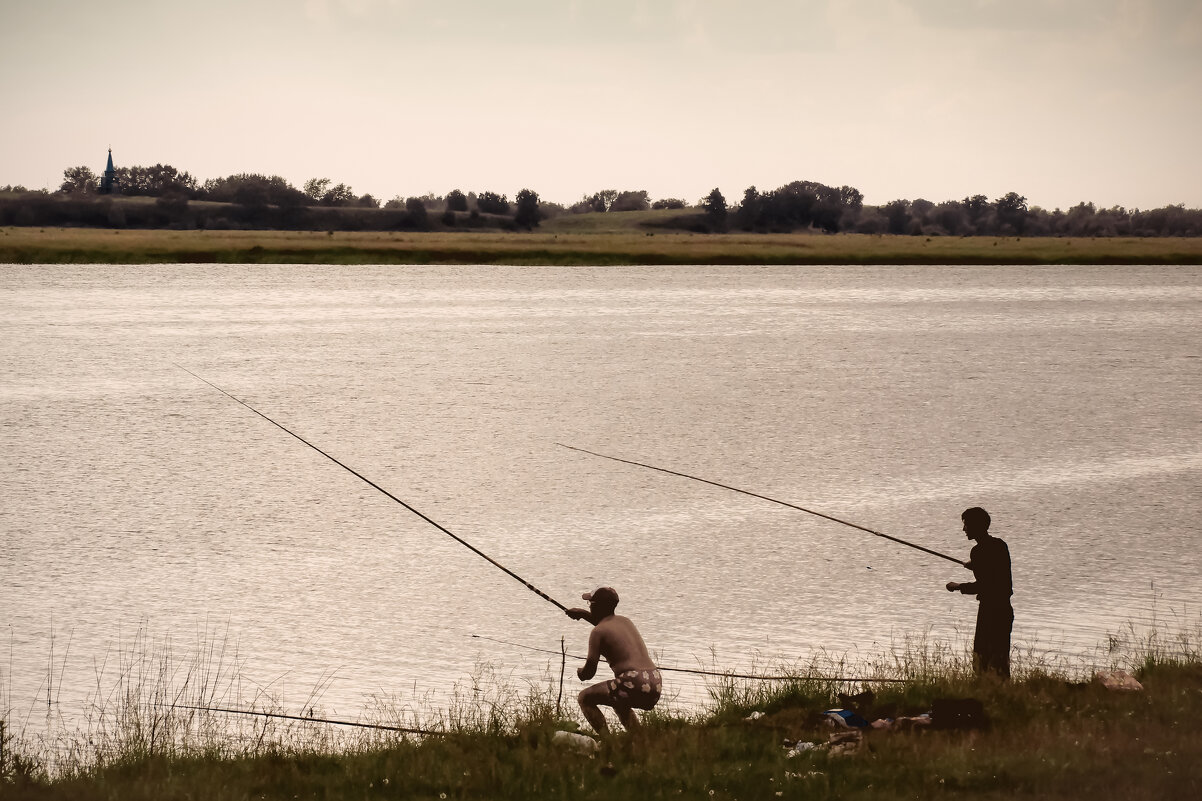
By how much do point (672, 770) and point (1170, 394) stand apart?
111 ft

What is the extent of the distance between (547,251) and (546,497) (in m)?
109

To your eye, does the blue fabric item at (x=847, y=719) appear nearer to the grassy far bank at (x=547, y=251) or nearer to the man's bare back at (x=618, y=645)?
the man's bare back at (x=618, y=645)

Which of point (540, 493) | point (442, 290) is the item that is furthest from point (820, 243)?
point (540, 493)

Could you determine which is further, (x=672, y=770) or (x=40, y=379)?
(x=40, y=379)

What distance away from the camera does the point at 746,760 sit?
29.2 ft

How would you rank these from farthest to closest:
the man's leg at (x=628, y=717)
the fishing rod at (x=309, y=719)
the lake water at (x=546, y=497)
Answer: the lake water at (x=546, y=497) < the fishing rod at (x=309, y=719) < the man's leg at (x=628, y=717)

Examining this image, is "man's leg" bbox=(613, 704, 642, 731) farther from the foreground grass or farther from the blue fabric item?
the blue fabric item

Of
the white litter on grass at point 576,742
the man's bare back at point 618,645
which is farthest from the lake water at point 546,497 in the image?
the man's bare back at point 618,645

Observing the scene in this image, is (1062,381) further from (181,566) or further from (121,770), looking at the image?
(121,770)

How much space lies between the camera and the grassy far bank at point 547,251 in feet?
393

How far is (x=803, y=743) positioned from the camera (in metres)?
9.21

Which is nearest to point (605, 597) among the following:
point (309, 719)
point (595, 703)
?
point (595, 703)

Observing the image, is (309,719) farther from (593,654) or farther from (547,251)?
(547,251)

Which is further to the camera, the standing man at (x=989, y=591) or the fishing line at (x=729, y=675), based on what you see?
the fishing line at (x=729, y=675)
